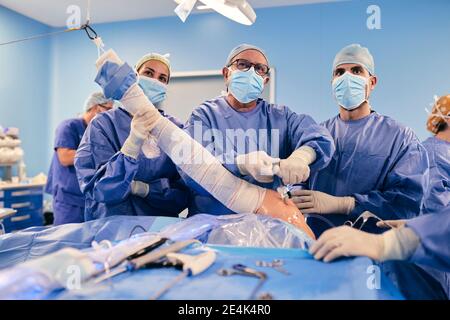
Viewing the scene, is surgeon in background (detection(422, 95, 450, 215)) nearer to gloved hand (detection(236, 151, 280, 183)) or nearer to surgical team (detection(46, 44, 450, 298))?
surgical team (detection(46, 44, 450, 298))

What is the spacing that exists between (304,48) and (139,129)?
3.23 metres

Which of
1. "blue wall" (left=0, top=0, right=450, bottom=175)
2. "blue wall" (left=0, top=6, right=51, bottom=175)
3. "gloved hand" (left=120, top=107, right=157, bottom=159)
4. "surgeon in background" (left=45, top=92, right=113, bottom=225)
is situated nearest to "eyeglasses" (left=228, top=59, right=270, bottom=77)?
"gloved hand" (left=120, top=107, right=157, bottom=159)

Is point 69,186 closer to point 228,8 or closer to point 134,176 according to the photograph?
point 134,176

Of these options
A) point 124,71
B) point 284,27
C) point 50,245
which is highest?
point 284,27

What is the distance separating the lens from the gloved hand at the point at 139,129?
1.38 metres

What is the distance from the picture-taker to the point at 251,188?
1.39 meters

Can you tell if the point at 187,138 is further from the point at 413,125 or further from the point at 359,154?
the point at 413,125

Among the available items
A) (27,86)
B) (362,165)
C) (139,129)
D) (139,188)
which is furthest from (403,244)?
(27,86)

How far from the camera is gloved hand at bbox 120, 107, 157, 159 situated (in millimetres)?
1384

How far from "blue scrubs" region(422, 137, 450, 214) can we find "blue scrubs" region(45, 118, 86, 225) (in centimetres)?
218
